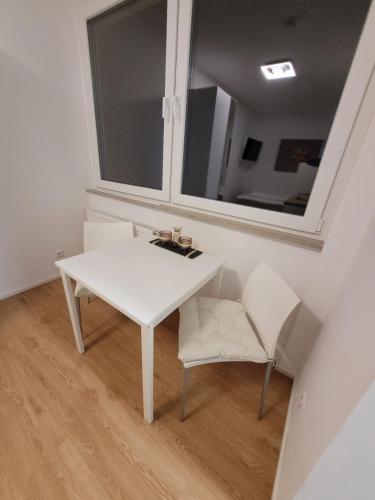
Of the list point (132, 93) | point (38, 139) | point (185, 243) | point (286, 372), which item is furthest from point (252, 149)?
point (38, 139)

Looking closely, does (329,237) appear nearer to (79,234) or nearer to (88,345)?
(88,345)

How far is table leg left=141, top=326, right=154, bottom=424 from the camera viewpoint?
0.83 m

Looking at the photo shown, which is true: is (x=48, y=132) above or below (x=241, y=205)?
above

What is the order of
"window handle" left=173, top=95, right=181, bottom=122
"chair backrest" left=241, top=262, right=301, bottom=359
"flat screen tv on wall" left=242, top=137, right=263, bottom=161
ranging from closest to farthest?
"chair backrest" left=241, top=262, right=301, bottom=359 → "flat screen tv on wall" left=242, top=137, right=263, bottom=161 → "window handle" left=173, top=95, right=181, bottom=122

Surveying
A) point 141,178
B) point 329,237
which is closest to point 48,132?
point 141,178

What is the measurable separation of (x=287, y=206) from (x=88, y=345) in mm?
1674

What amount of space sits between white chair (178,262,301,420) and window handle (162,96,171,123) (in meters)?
1.26

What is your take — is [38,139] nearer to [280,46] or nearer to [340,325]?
[280,46]

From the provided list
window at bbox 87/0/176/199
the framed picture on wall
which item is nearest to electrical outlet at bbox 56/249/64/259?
window at bbox 87/0/176/199

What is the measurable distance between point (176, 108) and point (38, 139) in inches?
49.9

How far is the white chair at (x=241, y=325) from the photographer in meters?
0.95

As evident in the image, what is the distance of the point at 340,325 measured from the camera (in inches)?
32.1

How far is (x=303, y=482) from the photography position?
566 mm

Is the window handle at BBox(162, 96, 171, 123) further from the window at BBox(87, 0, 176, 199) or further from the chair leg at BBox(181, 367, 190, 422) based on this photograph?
the chair leg at BBox(181, 367, 190, 422)
